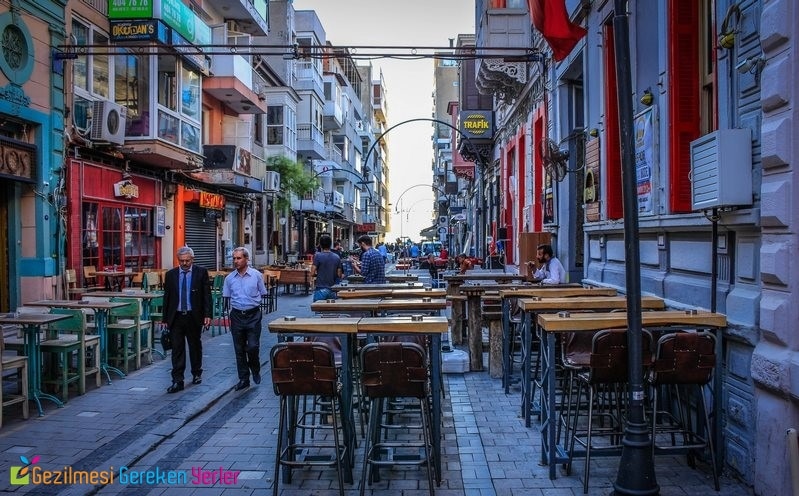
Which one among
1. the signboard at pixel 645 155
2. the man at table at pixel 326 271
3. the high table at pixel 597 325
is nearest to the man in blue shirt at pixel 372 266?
the man at table at pixel 326 271

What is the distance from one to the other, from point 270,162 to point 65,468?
26.3 m

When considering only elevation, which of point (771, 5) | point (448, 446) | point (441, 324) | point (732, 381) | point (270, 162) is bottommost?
point (448, 446)

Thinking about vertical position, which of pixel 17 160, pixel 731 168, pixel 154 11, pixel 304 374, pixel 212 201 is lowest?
pixel 304 374

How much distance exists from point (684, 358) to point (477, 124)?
18.4 metres

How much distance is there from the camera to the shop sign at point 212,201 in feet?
73.0

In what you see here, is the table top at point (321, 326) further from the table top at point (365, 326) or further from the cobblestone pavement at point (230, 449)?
the cobblestone pavement at point (230, 449)

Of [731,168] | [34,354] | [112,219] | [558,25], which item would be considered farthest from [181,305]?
[112,219]

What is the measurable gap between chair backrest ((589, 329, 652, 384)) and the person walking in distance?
4.87 m

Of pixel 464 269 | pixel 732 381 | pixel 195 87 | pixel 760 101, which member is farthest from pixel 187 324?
pixel 195 87

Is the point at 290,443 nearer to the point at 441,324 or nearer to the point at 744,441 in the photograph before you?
the point at 441,324

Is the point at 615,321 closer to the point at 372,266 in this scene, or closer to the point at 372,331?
the point at 372,331

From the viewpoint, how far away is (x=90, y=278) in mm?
14805

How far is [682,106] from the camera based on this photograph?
6574 millimetres

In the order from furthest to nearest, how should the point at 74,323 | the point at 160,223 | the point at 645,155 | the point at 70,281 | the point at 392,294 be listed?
the point at 160,223 < the point at 70,281 < the point at 392,294 < the point at 74,323 < the point at 645,155
